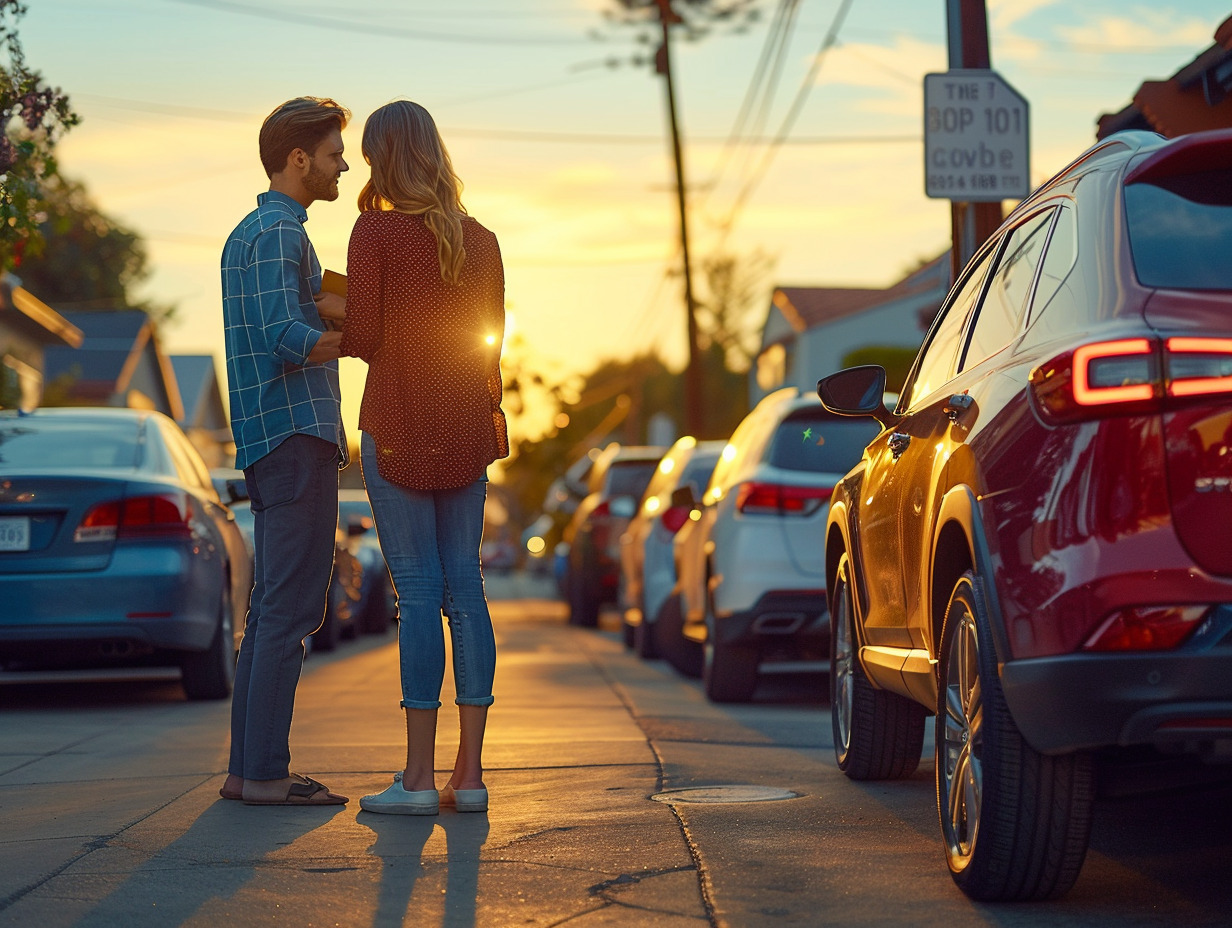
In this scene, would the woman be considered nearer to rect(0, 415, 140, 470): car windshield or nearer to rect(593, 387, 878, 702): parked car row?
rect(593, 387, 878, 702): parked car row

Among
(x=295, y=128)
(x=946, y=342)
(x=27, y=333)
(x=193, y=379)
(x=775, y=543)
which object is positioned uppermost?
(x=193, y=379)

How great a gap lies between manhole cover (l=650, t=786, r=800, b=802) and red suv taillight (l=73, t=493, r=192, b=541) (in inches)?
155

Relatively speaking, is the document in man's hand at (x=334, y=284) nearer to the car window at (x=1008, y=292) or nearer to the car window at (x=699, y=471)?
the car window at (x=1008, y=292)

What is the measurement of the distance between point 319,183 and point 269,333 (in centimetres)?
60

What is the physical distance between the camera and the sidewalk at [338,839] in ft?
13.3

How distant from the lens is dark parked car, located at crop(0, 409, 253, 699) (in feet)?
28.4

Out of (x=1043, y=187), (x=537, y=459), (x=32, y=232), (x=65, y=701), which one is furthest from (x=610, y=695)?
(x=537, y=459)

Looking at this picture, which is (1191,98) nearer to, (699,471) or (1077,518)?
(699,471)

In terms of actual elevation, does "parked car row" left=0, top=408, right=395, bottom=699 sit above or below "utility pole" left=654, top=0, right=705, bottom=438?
below

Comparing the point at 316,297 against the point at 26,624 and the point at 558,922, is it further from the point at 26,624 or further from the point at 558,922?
the point at 26,624

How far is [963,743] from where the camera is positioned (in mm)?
4324

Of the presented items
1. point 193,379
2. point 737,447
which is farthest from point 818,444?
point 193,379

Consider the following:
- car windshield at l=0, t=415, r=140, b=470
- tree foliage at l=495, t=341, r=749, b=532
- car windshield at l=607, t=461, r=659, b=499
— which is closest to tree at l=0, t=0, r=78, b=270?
car windshield at l=0, t=415, r=140, b=470

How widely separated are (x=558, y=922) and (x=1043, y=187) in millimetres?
2235
